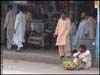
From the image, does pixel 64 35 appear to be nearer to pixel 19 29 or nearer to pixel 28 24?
pixel 19 29

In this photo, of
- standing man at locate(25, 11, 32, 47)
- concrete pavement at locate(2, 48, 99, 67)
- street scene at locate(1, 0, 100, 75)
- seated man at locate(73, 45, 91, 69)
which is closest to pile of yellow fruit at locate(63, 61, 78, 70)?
street scene at locate(1, 0, 100, 75)

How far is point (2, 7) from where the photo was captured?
18.3m

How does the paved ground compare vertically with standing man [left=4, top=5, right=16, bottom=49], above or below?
below

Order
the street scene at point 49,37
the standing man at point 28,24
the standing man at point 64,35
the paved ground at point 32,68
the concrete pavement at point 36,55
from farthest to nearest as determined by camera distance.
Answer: the standing man at point 28,24
the concrete pavement at point 36,55
the standing man at point 64,35
the street scene at point 49,37
the paved ground at point 32,68

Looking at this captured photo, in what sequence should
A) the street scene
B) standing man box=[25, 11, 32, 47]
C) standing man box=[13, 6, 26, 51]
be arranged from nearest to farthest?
the street scene < standing man box=[13, 6, 26, 51] < standing man box=[25, 11, 32, 47]

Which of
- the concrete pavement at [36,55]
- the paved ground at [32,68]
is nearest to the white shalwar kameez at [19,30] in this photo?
the concrete pavement at [36,55]

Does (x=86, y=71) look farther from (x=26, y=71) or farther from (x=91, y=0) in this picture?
(x=91, y=0)

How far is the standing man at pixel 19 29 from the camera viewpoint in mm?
16297

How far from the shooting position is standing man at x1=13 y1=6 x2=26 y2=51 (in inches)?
642

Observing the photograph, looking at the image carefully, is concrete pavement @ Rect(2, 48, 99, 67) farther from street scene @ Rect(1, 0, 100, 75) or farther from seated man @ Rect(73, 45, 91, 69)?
seated man @ Rect(73, 45, 91, 69)

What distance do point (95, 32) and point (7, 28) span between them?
11.5 ft

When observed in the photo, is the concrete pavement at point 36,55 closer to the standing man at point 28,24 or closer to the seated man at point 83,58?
the standing man at point 28,24

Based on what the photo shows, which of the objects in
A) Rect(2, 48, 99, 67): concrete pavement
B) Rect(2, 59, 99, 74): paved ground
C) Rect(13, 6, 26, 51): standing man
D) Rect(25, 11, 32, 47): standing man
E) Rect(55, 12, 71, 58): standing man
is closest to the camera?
Rect(2, 59, 99, 74): paved ground

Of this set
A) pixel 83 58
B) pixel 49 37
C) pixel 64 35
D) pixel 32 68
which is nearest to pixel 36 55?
pixel 64 35
